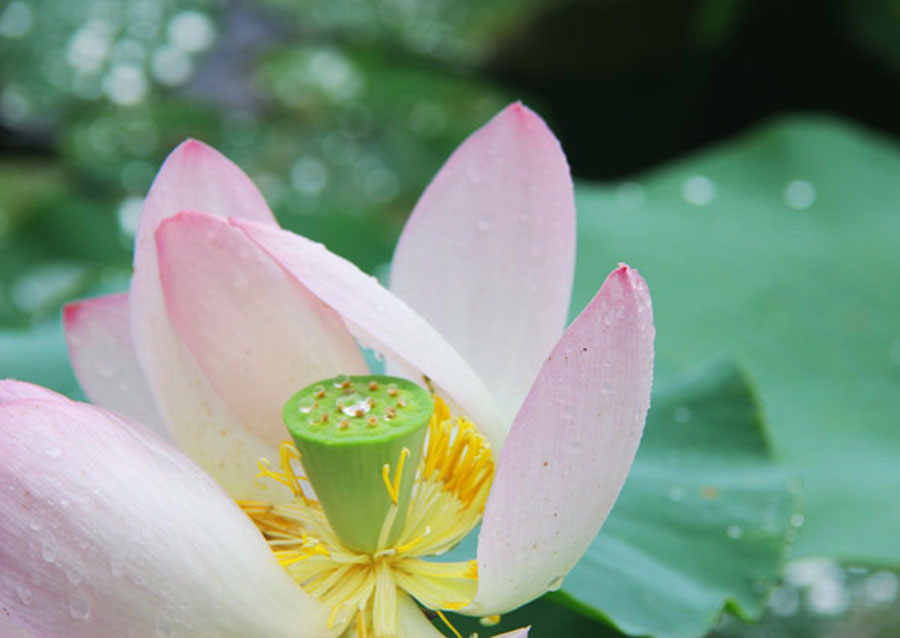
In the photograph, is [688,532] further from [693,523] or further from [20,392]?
[20,392]

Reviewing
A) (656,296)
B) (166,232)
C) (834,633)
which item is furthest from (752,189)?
(166,232)

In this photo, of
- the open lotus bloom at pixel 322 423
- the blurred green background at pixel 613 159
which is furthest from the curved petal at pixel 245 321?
the blurred green background at pixel 613 159

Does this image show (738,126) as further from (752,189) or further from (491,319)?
(491,319)

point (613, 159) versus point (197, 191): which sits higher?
point (197, 191)

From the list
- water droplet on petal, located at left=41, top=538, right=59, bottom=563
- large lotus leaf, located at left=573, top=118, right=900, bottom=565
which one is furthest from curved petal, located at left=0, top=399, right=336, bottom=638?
large lotus leaf, located at left=573, top=118, right=900, bottom=565

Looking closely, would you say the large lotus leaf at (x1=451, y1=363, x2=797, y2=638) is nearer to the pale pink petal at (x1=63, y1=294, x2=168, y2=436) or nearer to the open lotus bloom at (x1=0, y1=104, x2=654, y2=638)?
the open lotus bloom at (x1=0, y1=104, x2=654, y2=638)

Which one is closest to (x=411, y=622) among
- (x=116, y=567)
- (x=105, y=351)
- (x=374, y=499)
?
(x=374, y=499)
